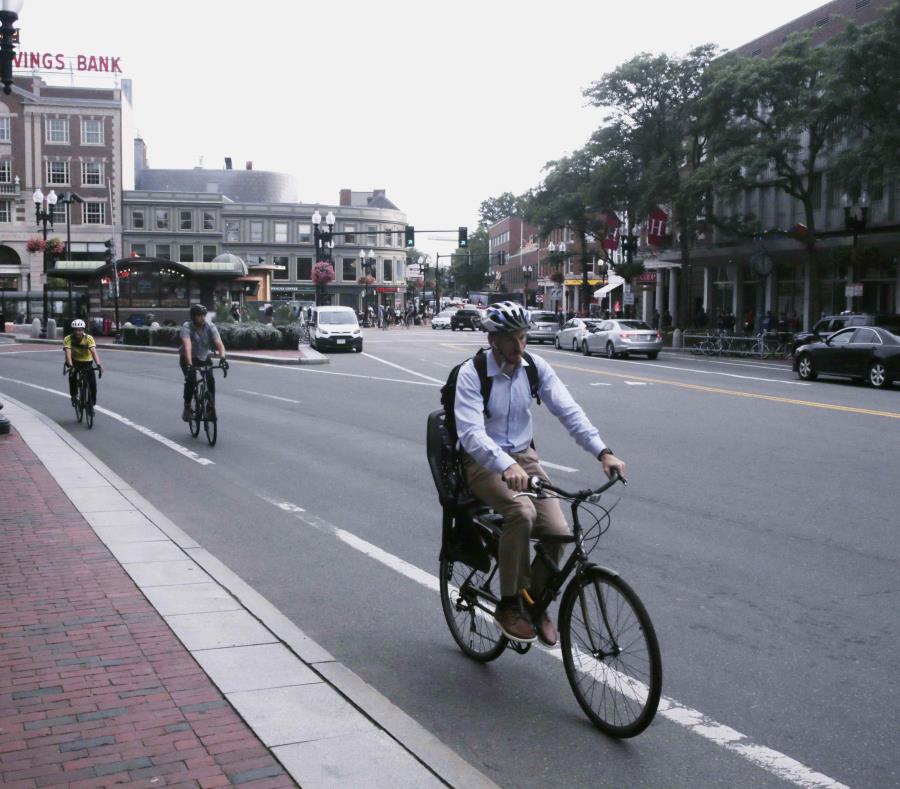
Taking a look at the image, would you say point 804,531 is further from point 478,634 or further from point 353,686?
point 353,686

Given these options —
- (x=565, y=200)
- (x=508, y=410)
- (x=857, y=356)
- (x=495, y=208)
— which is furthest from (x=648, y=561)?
(x=495, y=208)

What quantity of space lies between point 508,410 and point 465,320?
68811 millimetres

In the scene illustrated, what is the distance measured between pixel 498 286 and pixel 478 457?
142m

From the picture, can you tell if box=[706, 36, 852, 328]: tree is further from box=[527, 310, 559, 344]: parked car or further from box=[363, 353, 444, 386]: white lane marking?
box=[527, 310, 559, 344]: parked car

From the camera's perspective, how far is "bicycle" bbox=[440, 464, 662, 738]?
4449mm

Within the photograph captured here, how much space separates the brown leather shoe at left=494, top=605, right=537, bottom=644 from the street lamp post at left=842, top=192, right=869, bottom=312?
3697cm

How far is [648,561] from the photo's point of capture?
7.81m

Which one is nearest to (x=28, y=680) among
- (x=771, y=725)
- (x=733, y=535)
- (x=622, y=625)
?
(x=622, y=625)

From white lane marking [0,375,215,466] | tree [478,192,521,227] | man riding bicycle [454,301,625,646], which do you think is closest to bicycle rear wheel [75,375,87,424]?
white lane marking [0,375,215,466]

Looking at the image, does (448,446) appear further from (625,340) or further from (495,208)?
(495,208)

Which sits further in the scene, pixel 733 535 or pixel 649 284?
pixel 649 284

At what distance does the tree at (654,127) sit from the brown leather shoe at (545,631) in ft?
134

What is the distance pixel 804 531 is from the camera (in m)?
8.80

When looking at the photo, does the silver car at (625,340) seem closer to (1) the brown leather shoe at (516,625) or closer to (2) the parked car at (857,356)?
(2) the parked car at (857,356)
